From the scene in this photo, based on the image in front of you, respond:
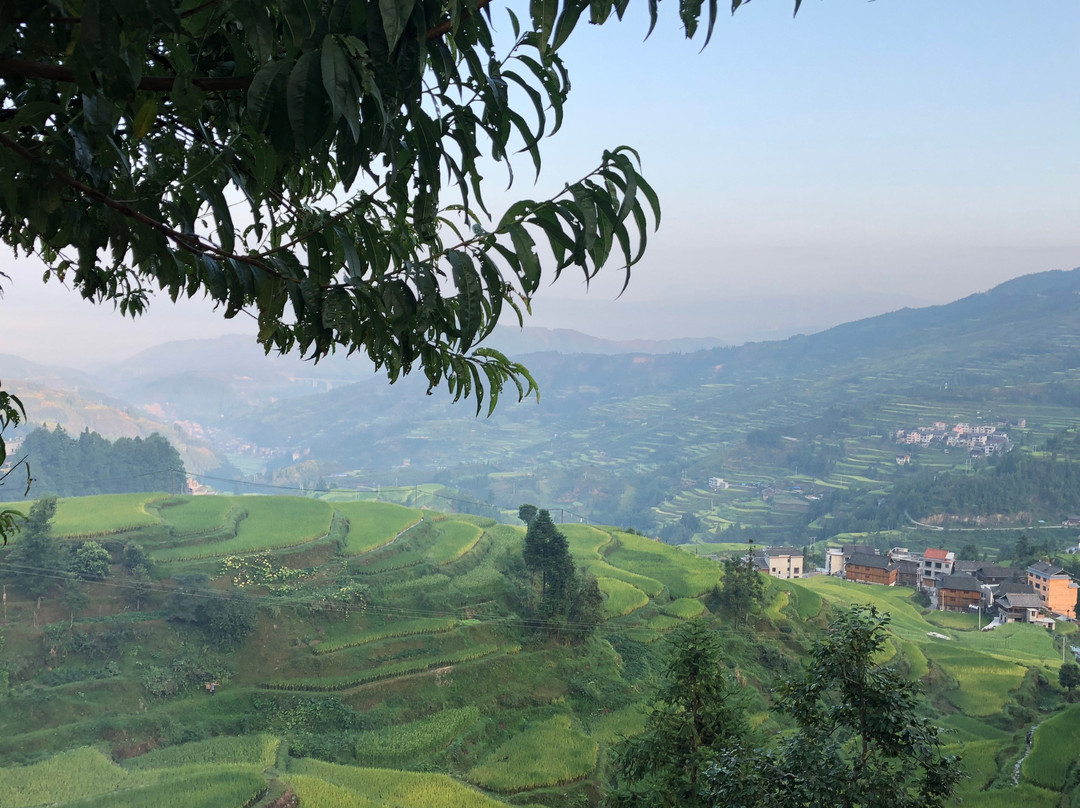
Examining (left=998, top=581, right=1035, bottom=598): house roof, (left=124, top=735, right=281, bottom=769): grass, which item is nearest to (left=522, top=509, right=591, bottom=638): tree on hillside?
(left=124, top=735, right=281, bottom=769): grass

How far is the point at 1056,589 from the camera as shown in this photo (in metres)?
28.3

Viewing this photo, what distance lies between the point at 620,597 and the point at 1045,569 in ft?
67.4

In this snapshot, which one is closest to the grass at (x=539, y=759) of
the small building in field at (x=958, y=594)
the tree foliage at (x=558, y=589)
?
the tree foliage at (x=558, y=589)

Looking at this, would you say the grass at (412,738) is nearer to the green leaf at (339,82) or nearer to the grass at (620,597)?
the grass at (620,597)

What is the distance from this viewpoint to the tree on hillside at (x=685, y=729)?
629 cm

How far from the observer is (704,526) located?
5362 cm

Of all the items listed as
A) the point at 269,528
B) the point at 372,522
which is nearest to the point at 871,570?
the point at 372,522

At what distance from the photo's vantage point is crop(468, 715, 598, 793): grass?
11.2 metres

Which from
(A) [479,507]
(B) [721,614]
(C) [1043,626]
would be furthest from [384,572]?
(A) [479,507]

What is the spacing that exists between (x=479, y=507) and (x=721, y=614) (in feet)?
113

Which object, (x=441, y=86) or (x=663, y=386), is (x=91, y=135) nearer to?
→ (x=441, y=86)

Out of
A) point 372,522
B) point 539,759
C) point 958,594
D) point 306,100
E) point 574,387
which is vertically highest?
point 574,387

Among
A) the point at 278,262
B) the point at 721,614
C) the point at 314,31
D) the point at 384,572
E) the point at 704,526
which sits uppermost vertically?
the point at 314,31

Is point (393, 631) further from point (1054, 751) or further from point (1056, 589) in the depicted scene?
point (1056, 589)
